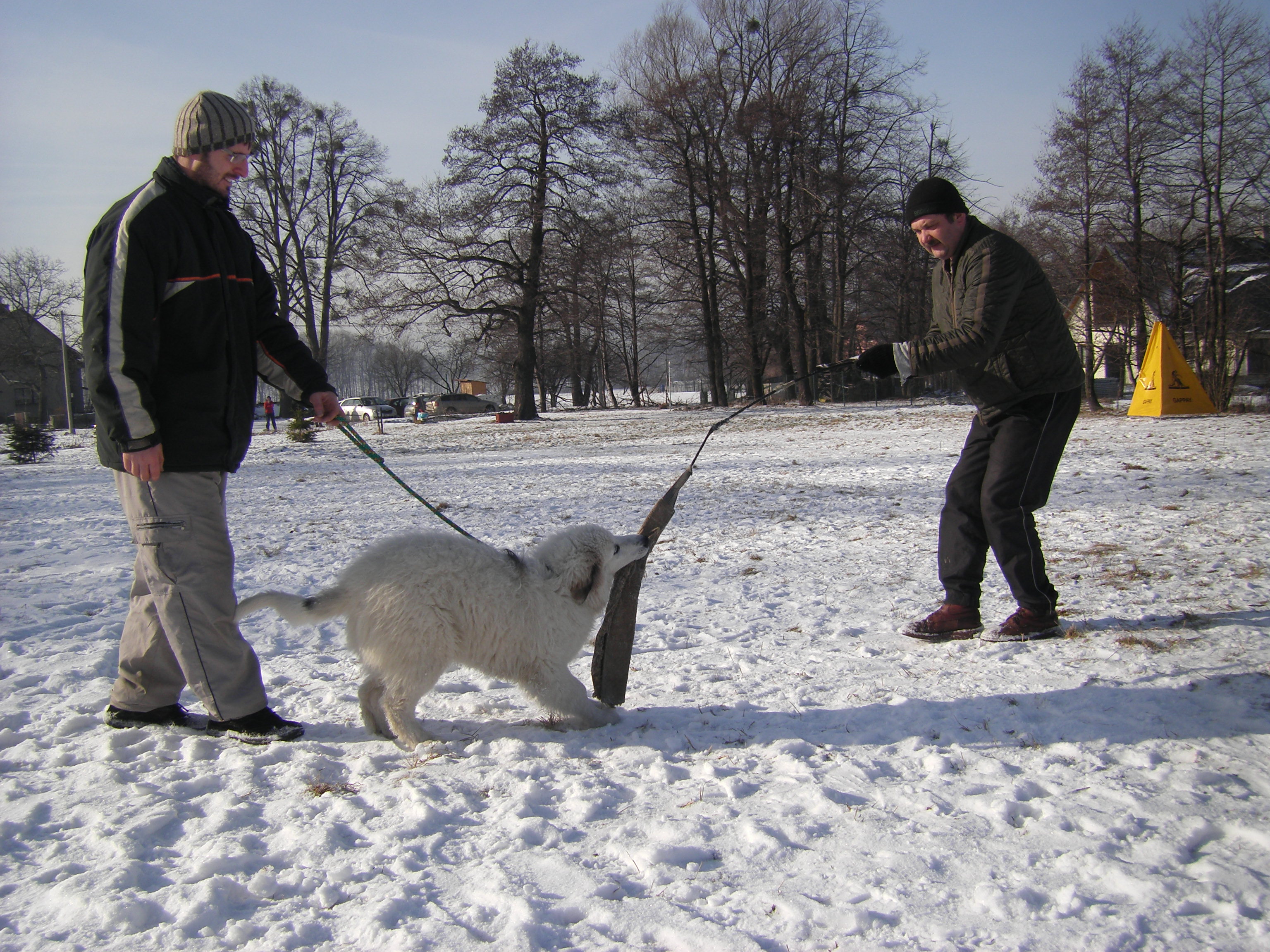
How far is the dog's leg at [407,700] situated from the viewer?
123 inches

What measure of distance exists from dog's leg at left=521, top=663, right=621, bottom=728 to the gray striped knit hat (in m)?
2.64

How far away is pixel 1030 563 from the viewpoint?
12.6 ft

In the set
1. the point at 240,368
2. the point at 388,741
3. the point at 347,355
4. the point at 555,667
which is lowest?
the point at 388,741

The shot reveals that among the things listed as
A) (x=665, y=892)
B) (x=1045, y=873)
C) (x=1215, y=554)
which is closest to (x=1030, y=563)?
(x=1045, y=873)

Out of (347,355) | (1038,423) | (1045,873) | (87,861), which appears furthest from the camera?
(347,355)

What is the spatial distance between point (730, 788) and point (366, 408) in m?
44.6

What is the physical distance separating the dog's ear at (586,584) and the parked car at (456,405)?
1764 inches

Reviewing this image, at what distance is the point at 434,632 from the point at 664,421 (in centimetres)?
2276

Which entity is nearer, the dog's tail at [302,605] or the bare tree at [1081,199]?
the dog's tail at [302,605]

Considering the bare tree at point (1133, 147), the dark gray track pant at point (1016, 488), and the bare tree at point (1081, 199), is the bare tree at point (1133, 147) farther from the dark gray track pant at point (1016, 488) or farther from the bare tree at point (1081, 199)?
the dark gray track pant at point (1016, 488)

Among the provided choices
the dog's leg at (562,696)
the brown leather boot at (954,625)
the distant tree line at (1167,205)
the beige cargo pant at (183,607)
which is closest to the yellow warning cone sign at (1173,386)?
the distant tree line at (1167,205)

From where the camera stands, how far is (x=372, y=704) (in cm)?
336

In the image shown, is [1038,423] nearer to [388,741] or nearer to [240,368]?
[388,741]

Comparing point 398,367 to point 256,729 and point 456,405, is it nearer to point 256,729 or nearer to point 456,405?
point 456,405
